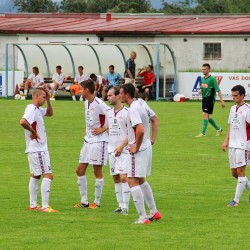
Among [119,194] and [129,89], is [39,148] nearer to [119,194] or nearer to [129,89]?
[119,194]

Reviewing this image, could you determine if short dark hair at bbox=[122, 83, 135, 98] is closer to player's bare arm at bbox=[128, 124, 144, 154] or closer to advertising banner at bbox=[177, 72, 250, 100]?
player's bare arm at bbox=[128, 124, 144, 154]

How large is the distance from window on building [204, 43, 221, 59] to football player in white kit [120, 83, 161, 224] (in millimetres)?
37861

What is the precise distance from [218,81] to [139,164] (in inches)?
1368

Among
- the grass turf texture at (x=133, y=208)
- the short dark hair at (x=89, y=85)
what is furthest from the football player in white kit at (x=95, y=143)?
the grass turf texture at (x=133, y=208)

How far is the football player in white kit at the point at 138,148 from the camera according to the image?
13914 millimetres

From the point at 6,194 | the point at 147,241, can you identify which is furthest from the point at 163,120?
the point at 147,241

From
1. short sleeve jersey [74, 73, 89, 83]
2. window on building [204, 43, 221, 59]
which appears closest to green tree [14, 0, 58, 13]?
window on building [204, 43, 221, 59]

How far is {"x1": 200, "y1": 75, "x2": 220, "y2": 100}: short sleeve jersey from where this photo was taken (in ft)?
95.8

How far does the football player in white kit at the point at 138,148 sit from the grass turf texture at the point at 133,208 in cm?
40

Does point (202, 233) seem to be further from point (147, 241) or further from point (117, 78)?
point (117, 78)

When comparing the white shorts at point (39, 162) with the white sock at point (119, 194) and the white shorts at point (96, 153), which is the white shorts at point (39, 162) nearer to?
the white shorts at point (96, 153)

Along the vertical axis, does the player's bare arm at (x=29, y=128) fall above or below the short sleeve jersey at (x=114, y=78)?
above

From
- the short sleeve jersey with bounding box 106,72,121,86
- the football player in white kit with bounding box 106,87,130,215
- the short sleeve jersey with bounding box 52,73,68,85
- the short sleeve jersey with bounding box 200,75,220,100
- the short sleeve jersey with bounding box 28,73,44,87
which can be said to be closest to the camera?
the football player in white kit with bounding box 106,87,130,215

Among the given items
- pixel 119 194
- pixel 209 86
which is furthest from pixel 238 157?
pixel 209 86
